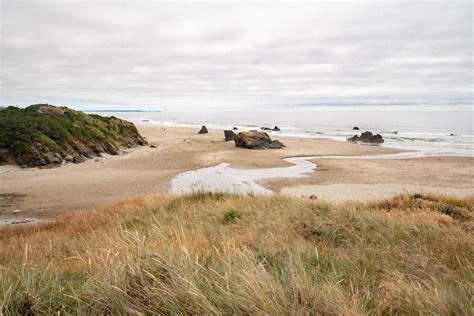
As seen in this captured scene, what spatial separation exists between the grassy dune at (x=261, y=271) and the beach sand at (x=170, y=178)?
22.7 feet

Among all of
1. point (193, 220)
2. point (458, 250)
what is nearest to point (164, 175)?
point (193, 220)

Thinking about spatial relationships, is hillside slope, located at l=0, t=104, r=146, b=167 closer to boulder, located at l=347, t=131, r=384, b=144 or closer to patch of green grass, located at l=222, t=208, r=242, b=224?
patch of green grass, located at l=222, t=208, r=242, b=224

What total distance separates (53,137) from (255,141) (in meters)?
18.7

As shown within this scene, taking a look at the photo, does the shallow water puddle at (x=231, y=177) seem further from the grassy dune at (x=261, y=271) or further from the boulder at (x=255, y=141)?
the boulder at (x=255, y=141)

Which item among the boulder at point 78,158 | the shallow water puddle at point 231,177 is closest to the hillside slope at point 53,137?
the boulder at point 78,158

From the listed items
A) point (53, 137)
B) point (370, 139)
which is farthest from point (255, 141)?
point (370, 139)

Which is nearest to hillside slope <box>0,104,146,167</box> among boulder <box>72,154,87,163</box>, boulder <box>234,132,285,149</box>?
boulder <box>72,154,87,163</box>

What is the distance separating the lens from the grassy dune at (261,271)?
111 inches

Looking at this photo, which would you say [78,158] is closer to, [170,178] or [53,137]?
[53,137]

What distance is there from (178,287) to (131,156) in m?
28.3

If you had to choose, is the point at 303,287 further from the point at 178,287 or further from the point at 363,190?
the point at 363,190

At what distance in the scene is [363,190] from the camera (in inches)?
684

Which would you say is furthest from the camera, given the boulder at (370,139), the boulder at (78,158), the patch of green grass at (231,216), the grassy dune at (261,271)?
the boulder at (370,139)

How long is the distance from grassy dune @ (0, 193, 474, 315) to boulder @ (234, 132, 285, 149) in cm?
2708
